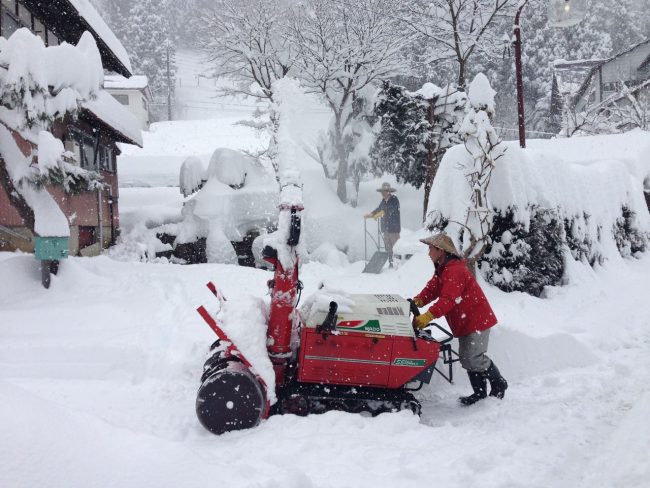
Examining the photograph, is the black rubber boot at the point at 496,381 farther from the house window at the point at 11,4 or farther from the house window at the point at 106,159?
the house window at the point at 106,159

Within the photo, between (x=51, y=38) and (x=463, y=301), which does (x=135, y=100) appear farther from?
(x=463, y=301)

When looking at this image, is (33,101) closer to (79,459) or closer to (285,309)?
(285,309)

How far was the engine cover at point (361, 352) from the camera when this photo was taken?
4.04 meters

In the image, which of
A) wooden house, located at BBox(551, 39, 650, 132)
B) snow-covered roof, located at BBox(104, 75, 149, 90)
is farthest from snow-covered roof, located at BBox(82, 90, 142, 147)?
snow-covered roof, located at BBox(104, 75, 149, 90)

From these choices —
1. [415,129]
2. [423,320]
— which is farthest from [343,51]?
[423,320]

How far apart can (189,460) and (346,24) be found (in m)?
18.5

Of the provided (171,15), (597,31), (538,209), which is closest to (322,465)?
(538,209)

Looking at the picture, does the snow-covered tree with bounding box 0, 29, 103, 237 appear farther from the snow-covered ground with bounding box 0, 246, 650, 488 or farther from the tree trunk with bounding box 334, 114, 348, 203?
the tree trunk with bounding box 334, 114, 348, 203

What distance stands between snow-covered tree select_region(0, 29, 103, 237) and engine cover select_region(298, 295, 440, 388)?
16.8 ft

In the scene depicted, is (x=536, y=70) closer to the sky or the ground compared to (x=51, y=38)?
closer to the sky

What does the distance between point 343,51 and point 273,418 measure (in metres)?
16.6

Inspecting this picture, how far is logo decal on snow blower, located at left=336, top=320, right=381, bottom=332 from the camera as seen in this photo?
4055 millimetres

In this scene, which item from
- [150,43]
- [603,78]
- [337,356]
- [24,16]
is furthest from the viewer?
[150,43]

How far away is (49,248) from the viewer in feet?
23.3
